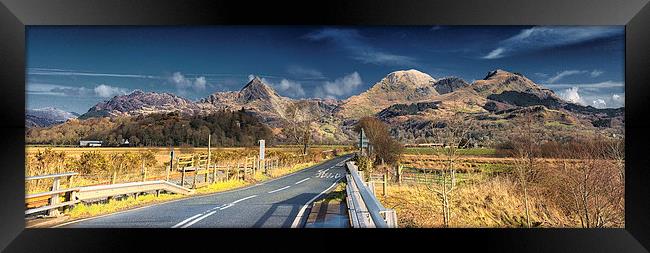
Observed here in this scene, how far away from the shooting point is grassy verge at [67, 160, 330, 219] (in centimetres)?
649

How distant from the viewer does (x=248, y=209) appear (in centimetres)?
730

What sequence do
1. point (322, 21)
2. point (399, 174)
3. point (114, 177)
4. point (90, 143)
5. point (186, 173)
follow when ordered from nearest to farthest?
point (322, 21) < point (90, 143) < point (114, 177) < point (399, 174) < point (186, 173)

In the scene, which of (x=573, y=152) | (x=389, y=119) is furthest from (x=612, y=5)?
(x=389, y=119)

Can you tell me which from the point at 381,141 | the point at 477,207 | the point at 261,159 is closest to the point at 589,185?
the point at 477,207

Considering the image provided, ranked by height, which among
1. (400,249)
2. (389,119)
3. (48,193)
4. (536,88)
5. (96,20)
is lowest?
(400,249)

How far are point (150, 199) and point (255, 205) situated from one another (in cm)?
250

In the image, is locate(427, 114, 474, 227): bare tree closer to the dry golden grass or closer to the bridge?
the dry golden grass

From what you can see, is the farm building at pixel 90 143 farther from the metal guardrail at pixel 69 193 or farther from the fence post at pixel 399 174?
the fence post at pixel 399 174

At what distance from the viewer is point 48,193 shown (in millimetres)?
5688

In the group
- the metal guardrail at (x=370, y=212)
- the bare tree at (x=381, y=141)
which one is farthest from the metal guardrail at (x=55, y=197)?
the bare tree at (x=381, y=141)

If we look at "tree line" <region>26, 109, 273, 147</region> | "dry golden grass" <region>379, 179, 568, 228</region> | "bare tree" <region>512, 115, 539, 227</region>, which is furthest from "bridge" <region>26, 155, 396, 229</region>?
"bare tree" <region>512, 115, 539, 227</region>

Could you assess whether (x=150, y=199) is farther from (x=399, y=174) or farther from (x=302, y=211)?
(x=399, y=174)

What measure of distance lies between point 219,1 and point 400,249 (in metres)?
3.70

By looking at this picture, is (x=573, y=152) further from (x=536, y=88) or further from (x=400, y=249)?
(x=400, y=249)
